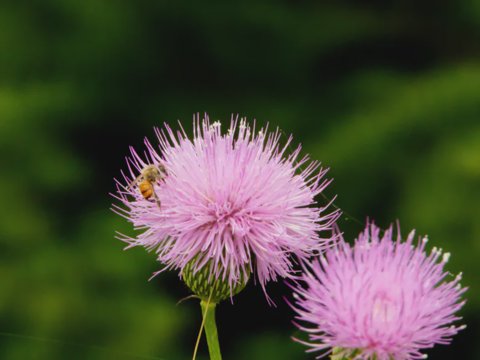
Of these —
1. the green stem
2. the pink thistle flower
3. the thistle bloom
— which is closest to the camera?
the thistle bloom

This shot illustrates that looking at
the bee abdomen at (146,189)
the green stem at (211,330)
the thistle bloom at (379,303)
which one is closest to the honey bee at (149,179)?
the bee abdomen at (146,189)

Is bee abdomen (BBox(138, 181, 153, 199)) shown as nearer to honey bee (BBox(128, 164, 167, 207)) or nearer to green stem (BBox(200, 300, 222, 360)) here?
honey bee (BBox(128, 164, 167, 207))

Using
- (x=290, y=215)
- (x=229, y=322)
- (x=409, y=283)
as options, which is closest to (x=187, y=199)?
(x=290, y=215)

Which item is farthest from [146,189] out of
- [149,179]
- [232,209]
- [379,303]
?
[379,303]

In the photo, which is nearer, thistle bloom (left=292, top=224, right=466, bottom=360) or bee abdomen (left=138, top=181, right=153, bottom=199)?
thistle bloom (left=292, top=224, right=466, bottom=360)

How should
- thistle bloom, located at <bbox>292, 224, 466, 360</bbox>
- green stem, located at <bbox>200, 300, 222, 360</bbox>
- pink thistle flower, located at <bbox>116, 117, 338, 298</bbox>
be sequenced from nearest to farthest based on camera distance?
1. thistle bloom, located at <bbox>292, 224, 466, 360</bbox>
2. green stem, located at <bbox>200, 300, 222, 360</bbox>
3. pink thistle flower, located at <bbox>116, 117, 338, 298</bbox>

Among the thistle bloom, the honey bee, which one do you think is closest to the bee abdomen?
the honey bee

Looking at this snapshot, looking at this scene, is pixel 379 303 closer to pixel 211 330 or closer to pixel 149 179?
pixel 211 330

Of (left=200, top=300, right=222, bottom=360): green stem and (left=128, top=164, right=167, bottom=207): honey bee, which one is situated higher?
(left=128, top=164, right=167, bottom=207): honey bee
